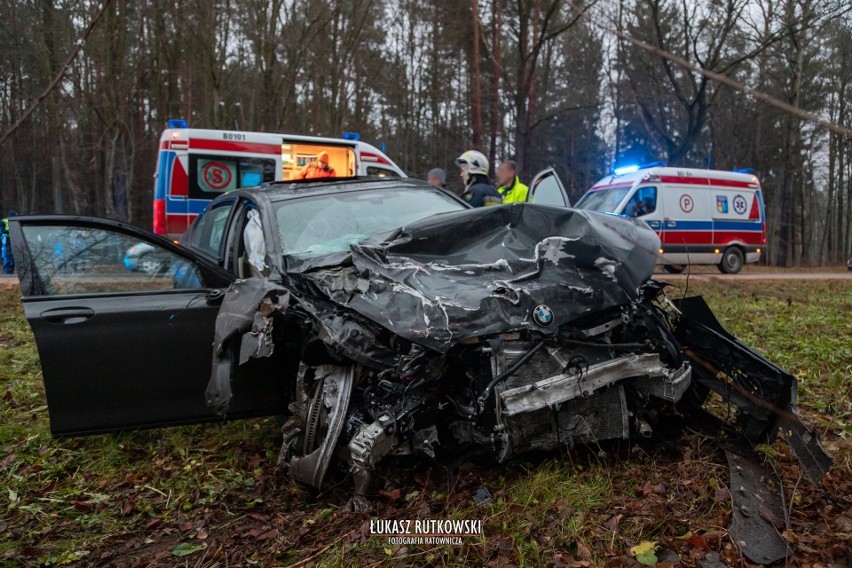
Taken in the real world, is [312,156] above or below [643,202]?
above

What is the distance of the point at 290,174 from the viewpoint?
41.8 feet

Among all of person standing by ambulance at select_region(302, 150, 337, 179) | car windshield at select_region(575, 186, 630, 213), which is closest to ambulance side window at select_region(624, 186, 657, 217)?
car windshield at select_region(575, 186, 630, 213)

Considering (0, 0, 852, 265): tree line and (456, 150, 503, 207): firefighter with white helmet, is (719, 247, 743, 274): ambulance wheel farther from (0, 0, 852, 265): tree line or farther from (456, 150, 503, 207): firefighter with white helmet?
(456, 150, 503, 207): firefighter with white helmet

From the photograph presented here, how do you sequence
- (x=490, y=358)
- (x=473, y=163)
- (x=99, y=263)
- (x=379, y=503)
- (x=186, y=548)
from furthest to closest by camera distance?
1. (x=473, y=163)
2. (x=99, y=263)
3. (x=379, y=503)
4. (x=490, y=358)
5. (x=186, y=548)

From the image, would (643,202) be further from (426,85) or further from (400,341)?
(426,85)

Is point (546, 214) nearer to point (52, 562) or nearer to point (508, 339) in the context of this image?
point (508, 339)

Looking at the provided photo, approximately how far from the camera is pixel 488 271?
10.0 ft

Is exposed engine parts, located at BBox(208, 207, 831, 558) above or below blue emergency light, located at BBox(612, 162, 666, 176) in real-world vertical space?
below

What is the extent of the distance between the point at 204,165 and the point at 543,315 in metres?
9.85

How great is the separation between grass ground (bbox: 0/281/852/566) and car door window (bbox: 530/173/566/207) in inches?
104

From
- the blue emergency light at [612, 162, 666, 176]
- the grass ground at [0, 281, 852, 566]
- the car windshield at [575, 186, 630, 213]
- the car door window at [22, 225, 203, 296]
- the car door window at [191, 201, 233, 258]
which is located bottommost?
the grass ground at [0, 281, 852, 566]

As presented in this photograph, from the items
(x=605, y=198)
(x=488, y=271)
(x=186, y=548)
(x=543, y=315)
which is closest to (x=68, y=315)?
(x=186, y=548)

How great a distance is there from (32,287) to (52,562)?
4.85ft

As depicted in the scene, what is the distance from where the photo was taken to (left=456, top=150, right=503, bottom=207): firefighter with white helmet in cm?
611
